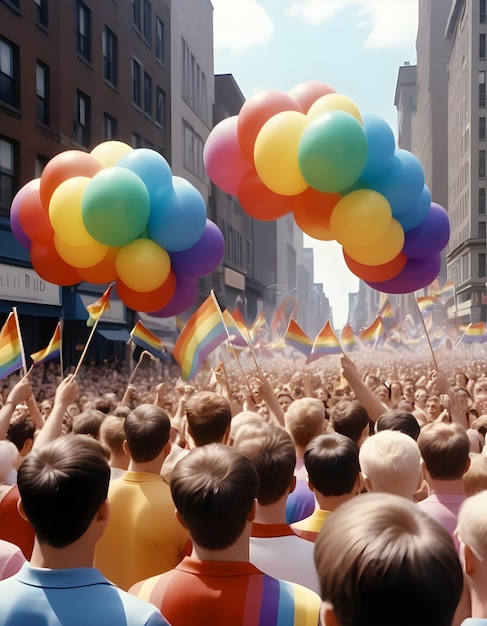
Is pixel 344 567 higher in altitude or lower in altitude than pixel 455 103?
lower

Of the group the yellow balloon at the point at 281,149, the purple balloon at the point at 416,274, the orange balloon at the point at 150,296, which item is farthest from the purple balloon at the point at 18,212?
the purple balloon at the point at 416,274

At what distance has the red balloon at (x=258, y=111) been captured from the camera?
7277 millimetres

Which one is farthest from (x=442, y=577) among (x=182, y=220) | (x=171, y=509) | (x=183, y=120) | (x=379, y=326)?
(x=183, y=120)

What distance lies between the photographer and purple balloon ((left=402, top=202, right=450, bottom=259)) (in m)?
7.72

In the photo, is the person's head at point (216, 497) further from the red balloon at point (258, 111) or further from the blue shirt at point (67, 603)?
the red balloon at point (258, 111)

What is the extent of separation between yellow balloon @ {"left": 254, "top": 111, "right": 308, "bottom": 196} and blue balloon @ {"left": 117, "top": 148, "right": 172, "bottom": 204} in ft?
3.63

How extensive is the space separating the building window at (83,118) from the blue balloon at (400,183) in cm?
1915

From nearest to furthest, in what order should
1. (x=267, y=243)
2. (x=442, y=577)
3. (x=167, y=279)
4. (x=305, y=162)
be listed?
(x=442, y=577) → (x=305, y=162) → (x=167, y=279) → (x=267, y=243)

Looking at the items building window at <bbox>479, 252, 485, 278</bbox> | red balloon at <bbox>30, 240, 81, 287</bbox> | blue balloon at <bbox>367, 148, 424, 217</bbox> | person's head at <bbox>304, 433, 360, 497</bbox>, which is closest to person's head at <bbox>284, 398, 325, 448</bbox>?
person's head at <bbox>304, 433, 360, 497</bbox>

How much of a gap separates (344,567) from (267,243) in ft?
251

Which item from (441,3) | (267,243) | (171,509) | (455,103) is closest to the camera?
(171,509)

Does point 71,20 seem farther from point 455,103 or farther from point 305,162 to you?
point 455,103

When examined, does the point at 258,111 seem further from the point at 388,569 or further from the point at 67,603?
the point at 388,569

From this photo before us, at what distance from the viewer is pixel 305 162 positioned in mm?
6781
